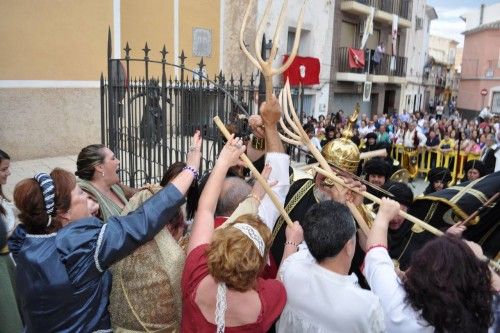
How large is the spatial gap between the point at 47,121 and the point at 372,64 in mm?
16823

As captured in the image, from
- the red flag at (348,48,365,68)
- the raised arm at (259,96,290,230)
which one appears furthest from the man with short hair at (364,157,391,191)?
the red flag at (348,48,365,68)

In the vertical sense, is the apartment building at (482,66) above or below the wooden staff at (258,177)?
above

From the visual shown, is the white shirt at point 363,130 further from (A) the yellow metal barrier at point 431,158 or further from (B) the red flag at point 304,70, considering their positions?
(B) the red flag at point 304,70

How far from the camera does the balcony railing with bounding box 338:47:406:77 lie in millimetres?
19062

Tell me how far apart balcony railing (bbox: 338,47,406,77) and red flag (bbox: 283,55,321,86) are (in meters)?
4.18

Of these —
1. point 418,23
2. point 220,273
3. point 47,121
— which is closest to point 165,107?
point 220,273

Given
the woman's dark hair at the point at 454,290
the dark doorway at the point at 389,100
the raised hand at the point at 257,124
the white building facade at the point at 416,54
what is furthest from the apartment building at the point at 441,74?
the woman's dark hair at the point at 454,290

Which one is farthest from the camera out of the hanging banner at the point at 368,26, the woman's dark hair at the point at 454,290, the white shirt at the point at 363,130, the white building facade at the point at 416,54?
the white building facade at the point at 416,54

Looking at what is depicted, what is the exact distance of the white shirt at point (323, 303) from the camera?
169 centimetres

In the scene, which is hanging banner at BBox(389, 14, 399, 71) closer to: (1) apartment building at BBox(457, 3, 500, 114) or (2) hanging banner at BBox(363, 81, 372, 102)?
(2) hanging banner at BBox(363, 81, 372, 102)

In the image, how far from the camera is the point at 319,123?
510 inches

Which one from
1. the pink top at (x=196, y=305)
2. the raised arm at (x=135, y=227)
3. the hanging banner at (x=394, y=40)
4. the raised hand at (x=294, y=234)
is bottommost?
the pink top at (x=196, y=305)

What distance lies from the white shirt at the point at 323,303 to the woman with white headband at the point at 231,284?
0.09m

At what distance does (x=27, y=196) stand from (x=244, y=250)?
1.04 m
